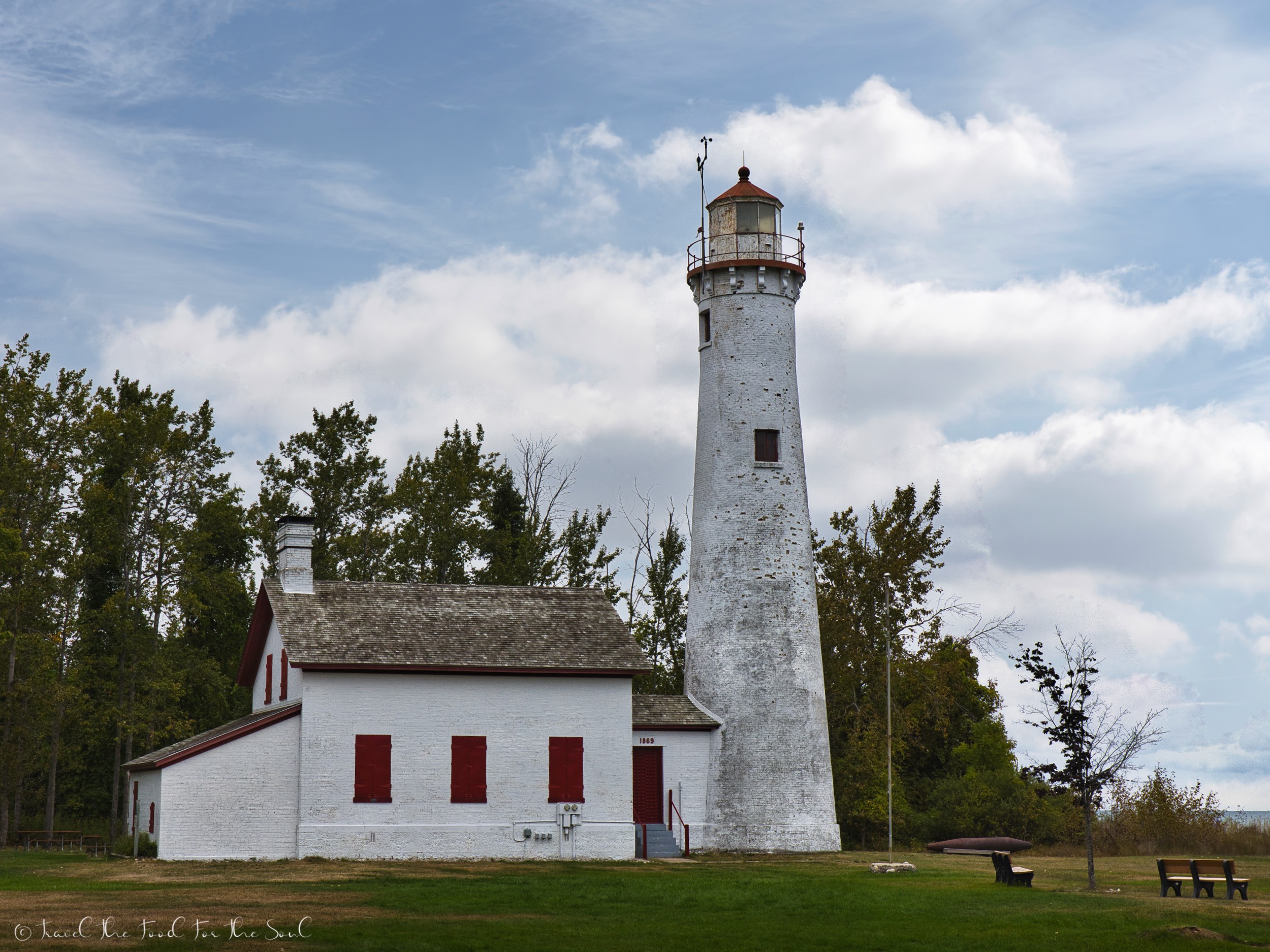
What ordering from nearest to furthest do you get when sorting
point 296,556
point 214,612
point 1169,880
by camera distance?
point 1169,880 → point 296,556 → point 214,612

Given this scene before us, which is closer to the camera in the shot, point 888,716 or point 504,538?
point 888,716

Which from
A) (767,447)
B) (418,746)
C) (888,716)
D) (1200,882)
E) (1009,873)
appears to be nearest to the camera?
(1200,882)

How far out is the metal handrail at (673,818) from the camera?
1195 inches

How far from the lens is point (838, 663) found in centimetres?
4200

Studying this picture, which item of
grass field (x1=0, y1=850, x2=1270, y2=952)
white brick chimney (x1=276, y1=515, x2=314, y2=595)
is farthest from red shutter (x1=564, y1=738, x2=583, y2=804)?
white brick chimney (x1=276, y1=515, x2=314, y2=595)

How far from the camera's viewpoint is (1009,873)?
73.9ft

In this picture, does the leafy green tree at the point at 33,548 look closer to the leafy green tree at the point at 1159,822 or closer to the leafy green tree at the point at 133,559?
the leafy green tree at the point at 133,559

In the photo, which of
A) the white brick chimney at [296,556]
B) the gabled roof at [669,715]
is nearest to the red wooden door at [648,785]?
the gabled roof at [669,715]

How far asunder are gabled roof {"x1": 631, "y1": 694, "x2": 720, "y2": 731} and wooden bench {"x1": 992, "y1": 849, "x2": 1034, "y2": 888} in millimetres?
9177

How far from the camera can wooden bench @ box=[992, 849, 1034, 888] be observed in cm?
2219

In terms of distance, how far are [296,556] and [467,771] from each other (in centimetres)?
627

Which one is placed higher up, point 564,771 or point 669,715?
point 669,715

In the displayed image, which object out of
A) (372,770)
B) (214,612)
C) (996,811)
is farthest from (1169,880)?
(214,612)

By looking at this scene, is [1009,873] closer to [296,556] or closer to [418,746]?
[418,746]
